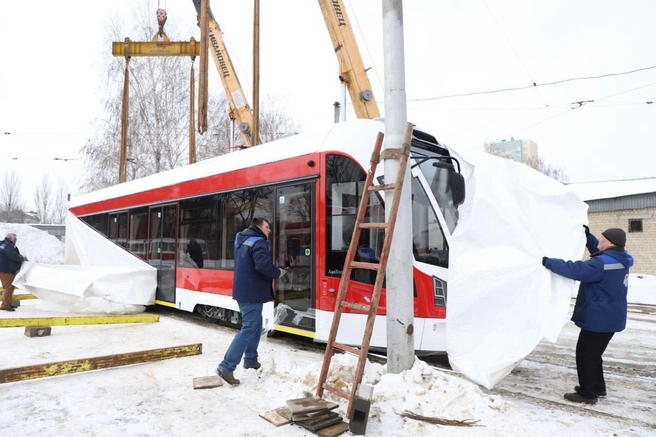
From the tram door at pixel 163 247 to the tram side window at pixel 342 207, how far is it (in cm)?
434

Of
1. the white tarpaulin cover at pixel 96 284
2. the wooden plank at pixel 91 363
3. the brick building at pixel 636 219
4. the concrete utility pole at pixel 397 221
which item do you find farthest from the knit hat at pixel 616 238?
the brick building at pixel 636 219

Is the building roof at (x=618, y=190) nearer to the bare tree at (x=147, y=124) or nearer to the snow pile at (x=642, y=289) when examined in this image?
the snow pile at (x=642, y=289)

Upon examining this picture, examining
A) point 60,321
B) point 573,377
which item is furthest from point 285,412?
point 60,321

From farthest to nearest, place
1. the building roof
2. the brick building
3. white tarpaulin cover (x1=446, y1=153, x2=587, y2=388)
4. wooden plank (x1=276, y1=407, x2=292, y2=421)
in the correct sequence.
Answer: the building roof < the brick building < white tarpaulin cover (x1=446, y1=153, x2=587, y2=388) < wooden plank (x1=276, y1=407, x2=292, y2=421)

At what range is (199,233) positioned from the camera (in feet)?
26.9

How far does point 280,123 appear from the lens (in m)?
31.4

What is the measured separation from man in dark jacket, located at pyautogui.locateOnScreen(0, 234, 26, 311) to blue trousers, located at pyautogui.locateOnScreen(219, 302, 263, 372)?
796cm

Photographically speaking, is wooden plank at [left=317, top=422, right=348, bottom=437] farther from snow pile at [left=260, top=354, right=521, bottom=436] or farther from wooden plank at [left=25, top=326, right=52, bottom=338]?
wooden plank at [left=25, top=326, right=52, bottom=338]

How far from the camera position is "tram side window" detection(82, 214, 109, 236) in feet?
38.2

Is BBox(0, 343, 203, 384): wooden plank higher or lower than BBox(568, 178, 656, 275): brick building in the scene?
lower

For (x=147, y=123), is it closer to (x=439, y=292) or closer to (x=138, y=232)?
(x=138, y=232)

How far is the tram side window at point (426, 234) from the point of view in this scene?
5.47m

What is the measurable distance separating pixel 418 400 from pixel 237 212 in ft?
14.9

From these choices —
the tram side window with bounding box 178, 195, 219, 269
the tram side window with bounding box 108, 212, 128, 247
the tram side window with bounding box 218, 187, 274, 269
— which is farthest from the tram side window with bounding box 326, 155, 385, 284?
the tram side window with bounding box 108, 212, 128, 247
